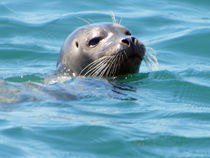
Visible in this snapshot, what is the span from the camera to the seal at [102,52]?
285 inches

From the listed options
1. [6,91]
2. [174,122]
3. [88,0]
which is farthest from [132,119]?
[88,0]

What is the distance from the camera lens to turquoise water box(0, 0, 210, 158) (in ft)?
16.2

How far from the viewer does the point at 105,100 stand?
6527 millimetres

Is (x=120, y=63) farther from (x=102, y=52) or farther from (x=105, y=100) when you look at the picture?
(x=105, y=100)

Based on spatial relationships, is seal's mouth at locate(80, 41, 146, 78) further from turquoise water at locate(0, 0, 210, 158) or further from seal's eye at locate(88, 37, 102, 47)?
seal's eye at locate(88, 37, 102, 47)

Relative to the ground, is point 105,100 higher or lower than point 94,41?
lower

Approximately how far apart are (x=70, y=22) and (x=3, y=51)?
2486mm

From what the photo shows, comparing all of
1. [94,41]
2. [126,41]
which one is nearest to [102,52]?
[94,41]

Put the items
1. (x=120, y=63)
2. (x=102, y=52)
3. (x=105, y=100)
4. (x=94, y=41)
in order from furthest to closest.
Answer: (x=94, y=41) < (x=102, y=52) < (x=120, y=63) < (x=105, y=100)

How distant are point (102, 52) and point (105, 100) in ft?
3.94

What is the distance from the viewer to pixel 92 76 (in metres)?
7.70

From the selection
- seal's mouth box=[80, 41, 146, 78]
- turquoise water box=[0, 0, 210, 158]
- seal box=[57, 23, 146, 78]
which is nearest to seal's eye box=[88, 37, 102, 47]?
seal box=[57, 23, 146, 78]

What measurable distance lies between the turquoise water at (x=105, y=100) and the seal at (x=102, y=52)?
0.80ft

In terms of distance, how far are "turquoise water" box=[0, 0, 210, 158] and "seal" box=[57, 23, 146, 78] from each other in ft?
0.80
